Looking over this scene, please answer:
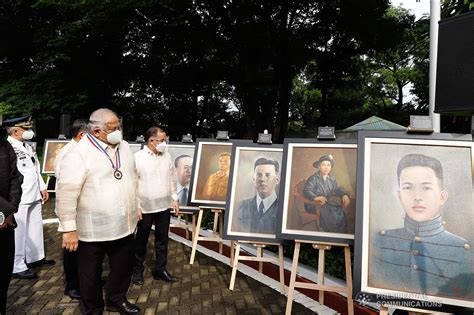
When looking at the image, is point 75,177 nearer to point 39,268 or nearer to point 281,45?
point 39,268

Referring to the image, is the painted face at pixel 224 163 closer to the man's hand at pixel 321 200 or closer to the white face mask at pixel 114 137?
the man's hand at pixel 321 200

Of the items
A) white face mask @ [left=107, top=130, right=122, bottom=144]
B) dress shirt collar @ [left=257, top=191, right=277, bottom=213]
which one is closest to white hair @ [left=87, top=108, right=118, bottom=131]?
white face mask @ [left=107, top=130, right=122, bottom=144]

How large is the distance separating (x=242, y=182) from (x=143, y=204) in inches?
47.4

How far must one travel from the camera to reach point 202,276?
14.8ft

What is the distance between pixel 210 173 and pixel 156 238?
130 cm

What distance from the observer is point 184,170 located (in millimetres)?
6023

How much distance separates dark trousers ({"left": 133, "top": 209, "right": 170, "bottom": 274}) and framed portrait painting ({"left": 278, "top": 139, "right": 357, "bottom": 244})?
1718mm

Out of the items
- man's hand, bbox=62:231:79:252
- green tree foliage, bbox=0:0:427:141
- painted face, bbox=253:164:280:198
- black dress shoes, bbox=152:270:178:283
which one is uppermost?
green tree foliage, bbox=0:0:427:141

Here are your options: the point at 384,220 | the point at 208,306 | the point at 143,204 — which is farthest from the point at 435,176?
the point at 143,204

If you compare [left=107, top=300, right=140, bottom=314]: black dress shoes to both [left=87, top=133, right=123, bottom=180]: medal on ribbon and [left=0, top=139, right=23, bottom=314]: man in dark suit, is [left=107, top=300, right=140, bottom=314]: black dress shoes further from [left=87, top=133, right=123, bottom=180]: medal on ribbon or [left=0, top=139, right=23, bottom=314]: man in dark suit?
[left=87, top=133, right=123, bottom=180]: medal on ribbon

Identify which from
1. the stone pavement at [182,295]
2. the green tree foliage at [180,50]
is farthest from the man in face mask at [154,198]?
the green tree foliage at [180,50]

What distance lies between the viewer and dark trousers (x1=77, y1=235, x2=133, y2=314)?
297 centimetres

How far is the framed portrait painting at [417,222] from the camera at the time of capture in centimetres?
226

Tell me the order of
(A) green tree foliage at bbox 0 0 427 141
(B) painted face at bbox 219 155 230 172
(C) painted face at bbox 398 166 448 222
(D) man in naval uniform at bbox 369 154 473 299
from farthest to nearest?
(A) green tree foliage at bbox 0 0 427 141
(B) painted face at bbox 219 155 230 172
(C) painted face at bbox 398 166 448 222
(D) man in naval uniform at bbox 369 154 473 299
